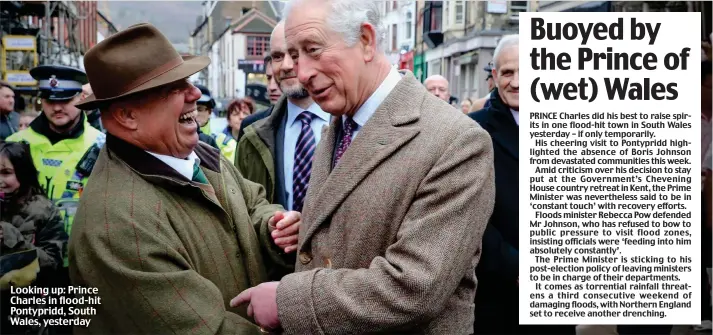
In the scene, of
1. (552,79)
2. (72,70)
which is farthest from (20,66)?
(552,79)

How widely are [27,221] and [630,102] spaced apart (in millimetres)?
3227

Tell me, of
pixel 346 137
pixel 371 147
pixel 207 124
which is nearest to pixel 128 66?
pixel 346 137

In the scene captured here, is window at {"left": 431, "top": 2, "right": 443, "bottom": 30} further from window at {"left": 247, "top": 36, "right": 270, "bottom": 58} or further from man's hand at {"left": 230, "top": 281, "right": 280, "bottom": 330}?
window at {"left": 247, "top": 36, "right": 270, "bottom": 58}

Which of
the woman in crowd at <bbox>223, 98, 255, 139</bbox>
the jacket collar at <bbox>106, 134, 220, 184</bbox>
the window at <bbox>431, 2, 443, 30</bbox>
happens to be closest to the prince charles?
the jacket collar at <bbox>106, 134, 220, 184</bbox>

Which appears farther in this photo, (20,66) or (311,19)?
(20,66)

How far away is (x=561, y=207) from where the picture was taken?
9.34ft

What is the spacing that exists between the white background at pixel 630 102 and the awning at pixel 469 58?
28.5 feet

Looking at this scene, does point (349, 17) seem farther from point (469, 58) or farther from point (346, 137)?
point (469, 58)

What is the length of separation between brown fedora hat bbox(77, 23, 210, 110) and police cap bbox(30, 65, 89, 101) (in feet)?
8.56

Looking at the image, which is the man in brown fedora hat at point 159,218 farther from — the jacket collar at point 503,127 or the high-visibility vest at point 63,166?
the high-visibility vest at point 63,166

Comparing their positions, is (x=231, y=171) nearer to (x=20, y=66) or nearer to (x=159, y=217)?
(x=159, y=217)

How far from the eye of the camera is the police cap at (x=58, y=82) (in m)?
4.66

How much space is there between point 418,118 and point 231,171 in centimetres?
96

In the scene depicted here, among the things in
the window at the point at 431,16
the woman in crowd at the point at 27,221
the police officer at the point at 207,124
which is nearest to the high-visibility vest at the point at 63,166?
the woman in crowd at the point at 27,221
